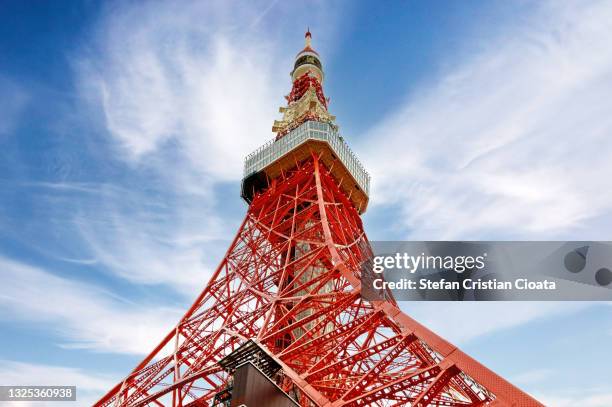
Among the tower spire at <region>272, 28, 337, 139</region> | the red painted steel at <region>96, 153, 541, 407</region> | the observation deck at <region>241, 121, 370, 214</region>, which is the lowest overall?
the red painted steel at <region>96, 153, 541, 407</region>

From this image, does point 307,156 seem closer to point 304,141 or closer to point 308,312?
point 304,141

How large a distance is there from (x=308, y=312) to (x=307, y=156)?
7.32 meters

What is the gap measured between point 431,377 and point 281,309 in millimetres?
7395

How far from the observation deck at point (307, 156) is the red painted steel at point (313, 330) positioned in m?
0.52

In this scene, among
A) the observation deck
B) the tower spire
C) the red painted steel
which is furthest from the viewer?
the tower spire

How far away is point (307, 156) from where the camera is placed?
22.9m

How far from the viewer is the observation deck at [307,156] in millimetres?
22750

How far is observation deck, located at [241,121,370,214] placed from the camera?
74.6 feet

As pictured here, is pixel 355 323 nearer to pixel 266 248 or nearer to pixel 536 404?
pixel 536 404

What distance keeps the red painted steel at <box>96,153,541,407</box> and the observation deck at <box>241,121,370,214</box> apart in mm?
523

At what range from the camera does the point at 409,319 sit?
11.7 meters

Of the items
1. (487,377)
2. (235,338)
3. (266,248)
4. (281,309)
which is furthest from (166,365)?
(487,377)

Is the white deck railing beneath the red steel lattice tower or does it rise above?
above

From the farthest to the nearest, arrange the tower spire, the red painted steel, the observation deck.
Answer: the tower spire, the observation deck, the red painted steel
